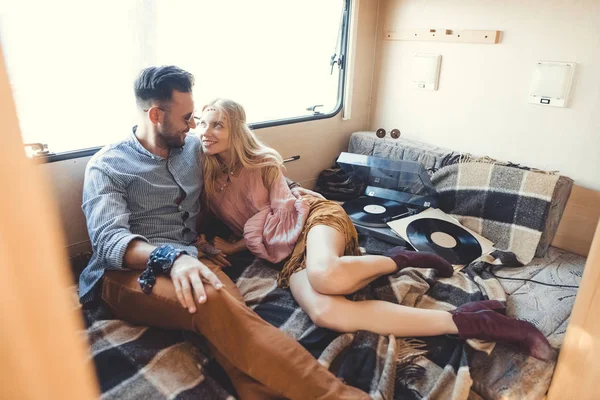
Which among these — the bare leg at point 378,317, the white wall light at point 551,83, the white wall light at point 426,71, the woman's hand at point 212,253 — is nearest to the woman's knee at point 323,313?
the bare leg at point 378,317

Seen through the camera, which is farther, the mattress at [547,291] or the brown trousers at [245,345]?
the mattress at [547,291]

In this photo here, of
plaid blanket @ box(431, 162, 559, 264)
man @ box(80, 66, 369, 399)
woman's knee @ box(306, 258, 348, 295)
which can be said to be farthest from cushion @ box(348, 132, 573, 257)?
man @ box(80, 66, 369, 399)

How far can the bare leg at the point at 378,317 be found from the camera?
134 centimetres

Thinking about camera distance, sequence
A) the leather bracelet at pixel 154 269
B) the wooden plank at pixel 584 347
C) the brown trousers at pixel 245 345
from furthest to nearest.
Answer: the leather bracelet at pixel 154 269 < the brown trousers at pixel 245 345 < the wooden plank at pixel 584 347

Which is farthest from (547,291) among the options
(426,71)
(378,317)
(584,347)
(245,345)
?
(426,71)

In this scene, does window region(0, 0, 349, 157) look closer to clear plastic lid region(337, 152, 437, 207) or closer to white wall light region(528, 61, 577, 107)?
clear plastic lid region(337, 152, 437, 207)

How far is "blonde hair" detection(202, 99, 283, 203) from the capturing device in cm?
174

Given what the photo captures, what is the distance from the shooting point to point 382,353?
126cm

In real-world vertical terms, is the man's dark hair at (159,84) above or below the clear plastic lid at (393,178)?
above

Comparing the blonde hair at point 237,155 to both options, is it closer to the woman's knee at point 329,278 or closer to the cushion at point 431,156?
the woman's knee at point 329,278

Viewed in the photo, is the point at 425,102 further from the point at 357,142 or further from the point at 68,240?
the point at 68,240

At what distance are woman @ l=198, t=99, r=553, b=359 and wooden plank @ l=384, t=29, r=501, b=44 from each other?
108cm

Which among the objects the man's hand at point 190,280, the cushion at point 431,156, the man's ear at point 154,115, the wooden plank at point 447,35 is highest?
the wooden plank at point 447,35

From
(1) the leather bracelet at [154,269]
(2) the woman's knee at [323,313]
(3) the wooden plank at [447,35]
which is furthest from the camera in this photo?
(3) the wooden plank at [447,35]
